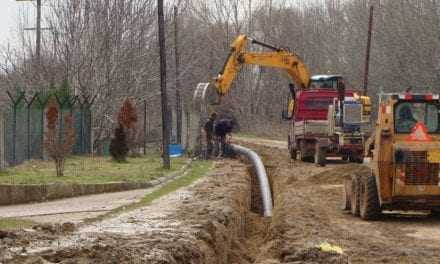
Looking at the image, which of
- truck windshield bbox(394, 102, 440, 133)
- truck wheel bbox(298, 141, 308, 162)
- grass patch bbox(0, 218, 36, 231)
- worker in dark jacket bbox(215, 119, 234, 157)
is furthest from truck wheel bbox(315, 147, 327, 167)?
grass patch bbox(0, 218, 36, 231)

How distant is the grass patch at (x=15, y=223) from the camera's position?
47.6 ft

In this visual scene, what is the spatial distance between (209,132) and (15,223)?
23.5 meters

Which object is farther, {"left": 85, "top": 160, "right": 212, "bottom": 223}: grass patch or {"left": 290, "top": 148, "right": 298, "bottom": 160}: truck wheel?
{"left": 290, "top": 148, "right": 298, "bottom": 160}: truck wheel

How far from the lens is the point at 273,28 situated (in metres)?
89.9

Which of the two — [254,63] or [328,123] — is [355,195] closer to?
[328,123]

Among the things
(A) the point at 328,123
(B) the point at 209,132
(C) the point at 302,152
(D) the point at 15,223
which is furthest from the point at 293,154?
(D) the point at 15,223

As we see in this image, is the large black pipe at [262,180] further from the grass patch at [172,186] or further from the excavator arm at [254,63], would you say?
the excavator arm at [254,63]

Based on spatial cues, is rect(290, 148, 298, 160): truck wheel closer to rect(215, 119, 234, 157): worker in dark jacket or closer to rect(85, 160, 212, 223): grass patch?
rect(215, 119, 234, 157): worker in dark jacket

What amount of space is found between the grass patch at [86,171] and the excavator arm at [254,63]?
5.17 metres

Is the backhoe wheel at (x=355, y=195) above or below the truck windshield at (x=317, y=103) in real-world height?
below

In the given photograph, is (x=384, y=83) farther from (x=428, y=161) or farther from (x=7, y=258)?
(x=7, y=258)

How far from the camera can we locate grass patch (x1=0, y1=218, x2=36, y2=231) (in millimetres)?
14518

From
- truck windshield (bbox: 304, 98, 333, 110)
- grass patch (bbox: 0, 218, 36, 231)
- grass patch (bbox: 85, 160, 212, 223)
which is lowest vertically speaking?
grass patch (bbox: 85, 160, 212, 223)

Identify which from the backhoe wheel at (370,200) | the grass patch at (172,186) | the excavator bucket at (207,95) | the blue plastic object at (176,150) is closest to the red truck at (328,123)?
the excavator bucket at (207,95)
